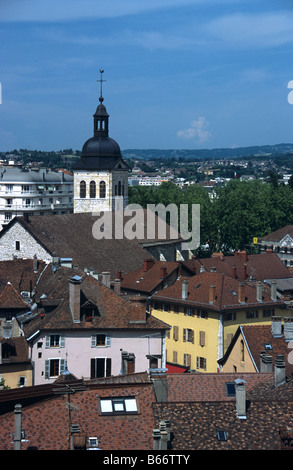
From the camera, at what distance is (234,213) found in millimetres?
102938

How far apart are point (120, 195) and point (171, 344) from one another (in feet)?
99.8

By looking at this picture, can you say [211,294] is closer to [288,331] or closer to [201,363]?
[201,363]

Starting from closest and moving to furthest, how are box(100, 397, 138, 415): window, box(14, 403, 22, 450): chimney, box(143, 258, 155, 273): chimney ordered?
box(14, 403, 22, 450): chimney
box(100, 397, 138, 415): window
box(143, 258, 155, 273): chimney

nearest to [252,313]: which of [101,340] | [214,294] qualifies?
[214,294]

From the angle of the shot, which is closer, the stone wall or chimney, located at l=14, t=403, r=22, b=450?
chimney, located at l=14, t=403, r=22, b=450

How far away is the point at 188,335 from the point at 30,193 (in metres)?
65.5

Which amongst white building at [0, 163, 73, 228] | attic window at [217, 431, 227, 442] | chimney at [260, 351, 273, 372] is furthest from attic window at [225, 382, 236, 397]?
white building at [0, 163, 73, 228]

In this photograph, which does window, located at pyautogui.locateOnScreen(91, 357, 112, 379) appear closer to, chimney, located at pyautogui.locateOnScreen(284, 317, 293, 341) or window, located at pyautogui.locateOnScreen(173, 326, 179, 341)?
chimney, located at pyautogui.locateOnScreen(284, 317, 293, 341)

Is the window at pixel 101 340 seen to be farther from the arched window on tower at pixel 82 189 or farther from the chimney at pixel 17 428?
the arched window on tower at pixel 82 189

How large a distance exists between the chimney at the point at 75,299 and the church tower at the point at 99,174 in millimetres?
38178

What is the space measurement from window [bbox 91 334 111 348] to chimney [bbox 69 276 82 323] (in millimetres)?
1087

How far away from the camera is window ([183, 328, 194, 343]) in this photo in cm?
5049
